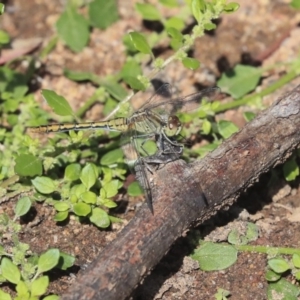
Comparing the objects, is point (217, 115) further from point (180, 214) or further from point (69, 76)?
point (180, 214)

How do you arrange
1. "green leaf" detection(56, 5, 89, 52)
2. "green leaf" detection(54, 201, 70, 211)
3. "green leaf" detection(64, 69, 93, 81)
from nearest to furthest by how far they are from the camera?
1. "green leaf" detection(54, 201, 70, 211)
2. "green leaf" detection(64, 69, 93, 81)
3. "green leaf" detection(56, 5, 89, 52)

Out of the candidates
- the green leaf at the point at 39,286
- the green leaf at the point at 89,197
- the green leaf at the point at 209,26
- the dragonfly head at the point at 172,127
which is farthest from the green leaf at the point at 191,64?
the green leaf at the point at 39,286

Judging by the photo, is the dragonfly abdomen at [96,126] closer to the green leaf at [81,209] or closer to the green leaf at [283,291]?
the green leaf at [81,209]

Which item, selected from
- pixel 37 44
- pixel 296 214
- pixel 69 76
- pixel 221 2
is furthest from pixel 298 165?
pixel 37 44

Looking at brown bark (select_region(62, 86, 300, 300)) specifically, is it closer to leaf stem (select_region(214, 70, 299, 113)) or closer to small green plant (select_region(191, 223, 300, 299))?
small green plant (select_region(191, 223, 300, 299))

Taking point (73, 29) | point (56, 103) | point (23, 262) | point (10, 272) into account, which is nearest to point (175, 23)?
point (73, 29)

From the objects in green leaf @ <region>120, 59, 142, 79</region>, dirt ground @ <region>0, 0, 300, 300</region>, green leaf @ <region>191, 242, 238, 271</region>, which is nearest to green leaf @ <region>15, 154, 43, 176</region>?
dirt ground @ <region>0, 0, 300, 300</region>

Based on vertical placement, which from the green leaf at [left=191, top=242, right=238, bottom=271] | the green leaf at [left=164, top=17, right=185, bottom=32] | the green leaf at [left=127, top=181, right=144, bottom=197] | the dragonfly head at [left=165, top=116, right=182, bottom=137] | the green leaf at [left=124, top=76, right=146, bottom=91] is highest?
→ the green leaf at [left=124, top=76, right=146, bottom=91]

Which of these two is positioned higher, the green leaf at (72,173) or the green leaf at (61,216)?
→ the green leaf at (72,173)
